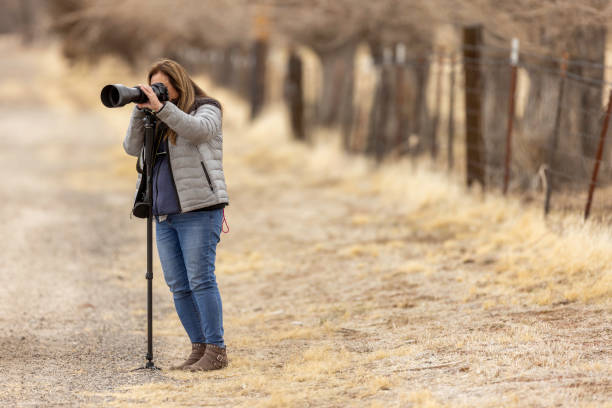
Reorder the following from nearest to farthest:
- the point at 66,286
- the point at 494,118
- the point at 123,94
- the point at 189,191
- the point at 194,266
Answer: the point at 123,94 → the point at 189,191 → the point at 194,266 → the point at 66,286 → the point at 494,118

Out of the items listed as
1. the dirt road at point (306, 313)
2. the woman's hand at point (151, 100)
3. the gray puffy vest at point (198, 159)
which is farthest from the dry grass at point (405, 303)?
the woman's hand at point (151, 100)

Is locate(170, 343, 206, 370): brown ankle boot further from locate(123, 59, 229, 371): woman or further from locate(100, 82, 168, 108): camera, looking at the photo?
locate(100, 82, 168, 108): camera

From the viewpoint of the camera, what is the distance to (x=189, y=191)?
525 cm

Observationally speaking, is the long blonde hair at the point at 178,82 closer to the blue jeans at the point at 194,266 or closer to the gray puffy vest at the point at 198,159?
the gray puffy vest at the point at 198,159

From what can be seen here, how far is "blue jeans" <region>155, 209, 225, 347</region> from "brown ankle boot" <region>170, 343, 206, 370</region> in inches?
1.4

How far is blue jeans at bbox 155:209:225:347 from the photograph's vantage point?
5348 mm

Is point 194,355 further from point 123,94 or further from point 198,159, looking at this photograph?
point 123,94

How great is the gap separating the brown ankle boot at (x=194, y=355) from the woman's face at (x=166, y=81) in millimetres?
1535

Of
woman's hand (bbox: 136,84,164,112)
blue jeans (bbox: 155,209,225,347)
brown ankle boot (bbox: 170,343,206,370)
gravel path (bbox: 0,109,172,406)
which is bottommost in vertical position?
gravel path (bbox: 0,109,172,406)

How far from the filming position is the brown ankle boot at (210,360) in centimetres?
547

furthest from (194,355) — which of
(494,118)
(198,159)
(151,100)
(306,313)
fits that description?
(494,118)

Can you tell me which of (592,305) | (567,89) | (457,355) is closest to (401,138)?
(567,89)

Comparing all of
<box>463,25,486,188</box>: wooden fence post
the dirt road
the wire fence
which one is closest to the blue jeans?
the dirt road

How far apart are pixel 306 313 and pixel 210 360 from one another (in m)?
1.80
